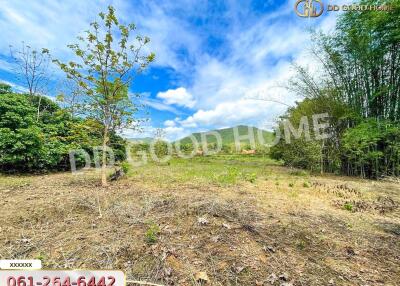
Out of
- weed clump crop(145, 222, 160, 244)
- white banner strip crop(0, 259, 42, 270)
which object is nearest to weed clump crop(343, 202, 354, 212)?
weed clump crop(145, 222, 160, 244)

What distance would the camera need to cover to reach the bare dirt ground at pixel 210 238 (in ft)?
7.67

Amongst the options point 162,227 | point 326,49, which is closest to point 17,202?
point 162,227

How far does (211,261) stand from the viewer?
248 cm

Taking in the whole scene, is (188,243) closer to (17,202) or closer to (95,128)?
(17,202)

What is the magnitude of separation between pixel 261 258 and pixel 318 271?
1.84 ft

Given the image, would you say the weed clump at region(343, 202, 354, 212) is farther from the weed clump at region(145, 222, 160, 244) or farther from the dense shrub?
the dense shrub

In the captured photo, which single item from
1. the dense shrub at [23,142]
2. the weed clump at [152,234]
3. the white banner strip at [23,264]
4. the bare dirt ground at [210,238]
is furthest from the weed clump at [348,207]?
the dense shrub at [23,142]

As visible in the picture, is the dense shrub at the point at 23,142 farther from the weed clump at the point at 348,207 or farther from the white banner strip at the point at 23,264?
the white banner strip at the point at 23,264

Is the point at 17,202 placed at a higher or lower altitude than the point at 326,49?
lower

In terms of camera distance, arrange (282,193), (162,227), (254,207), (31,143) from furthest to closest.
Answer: (31,143)
(282,193)
(254,207)
(162,227)

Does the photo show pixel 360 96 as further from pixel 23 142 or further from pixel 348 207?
pixel 23 142

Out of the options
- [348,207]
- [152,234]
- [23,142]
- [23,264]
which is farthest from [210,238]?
[23,142]

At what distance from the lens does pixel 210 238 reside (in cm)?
298

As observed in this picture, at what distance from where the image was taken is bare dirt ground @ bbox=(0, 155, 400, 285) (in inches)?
92.0
